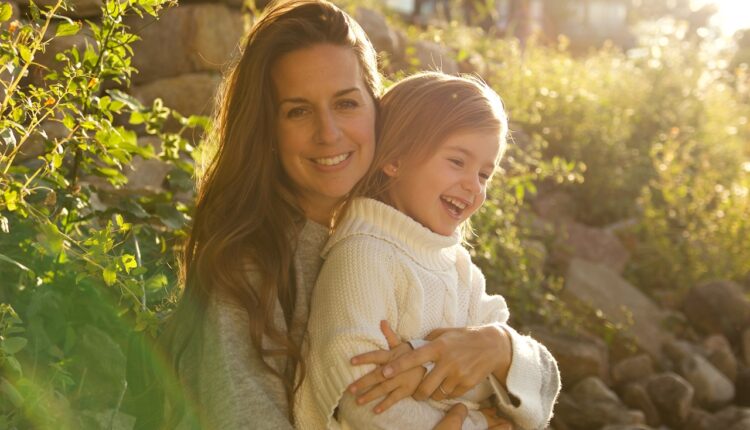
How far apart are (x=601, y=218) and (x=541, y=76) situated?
4.54ft

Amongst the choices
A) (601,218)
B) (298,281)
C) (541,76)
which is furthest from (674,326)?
(298,281)

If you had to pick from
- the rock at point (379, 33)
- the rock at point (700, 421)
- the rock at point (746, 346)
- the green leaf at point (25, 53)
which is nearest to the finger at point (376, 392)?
the green leaf at point (25, 53)

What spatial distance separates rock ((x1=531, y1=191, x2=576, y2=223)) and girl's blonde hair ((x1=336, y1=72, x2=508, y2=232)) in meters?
4.45

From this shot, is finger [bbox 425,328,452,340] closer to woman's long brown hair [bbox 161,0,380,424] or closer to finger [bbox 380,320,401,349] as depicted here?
finger [bbox 380,320,401,349]

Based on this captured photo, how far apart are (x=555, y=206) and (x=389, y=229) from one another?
16.4ft

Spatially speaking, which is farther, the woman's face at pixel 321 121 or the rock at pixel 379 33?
the rock at pixel 379 33

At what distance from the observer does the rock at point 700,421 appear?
213 inches

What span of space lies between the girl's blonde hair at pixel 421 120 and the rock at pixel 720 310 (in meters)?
4.27

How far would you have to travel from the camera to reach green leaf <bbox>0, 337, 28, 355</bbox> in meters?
2.07

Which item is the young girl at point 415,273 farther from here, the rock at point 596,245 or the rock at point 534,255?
the rock at point 596,245

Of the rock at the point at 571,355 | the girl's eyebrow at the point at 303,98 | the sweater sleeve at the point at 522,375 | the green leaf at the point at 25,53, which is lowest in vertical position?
the rock at the point at 571,355

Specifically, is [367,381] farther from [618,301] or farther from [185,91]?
[618,301]

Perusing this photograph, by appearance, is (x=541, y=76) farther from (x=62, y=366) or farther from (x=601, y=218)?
(x=62, y=366)

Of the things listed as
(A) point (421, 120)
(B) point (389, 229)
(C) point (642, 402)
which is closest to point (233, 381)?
(B) point (389, 229)
